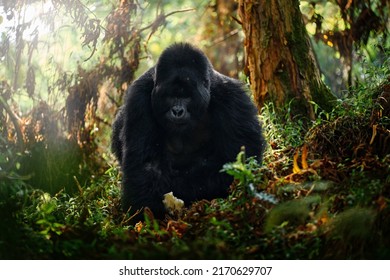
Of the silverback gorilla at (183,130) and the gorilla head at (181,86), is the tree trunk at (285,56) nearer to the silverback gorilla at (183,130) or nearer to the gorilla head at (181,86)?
the silverback gorilla at (183,130)

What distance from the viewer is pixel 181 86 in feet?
16.2

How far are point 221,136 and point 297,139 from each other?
2.33 feet

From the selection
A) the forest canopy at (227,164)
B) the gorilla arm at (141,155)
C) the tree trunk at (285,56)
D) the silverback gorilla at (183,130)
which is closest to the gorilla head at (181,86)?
the silverback gorilla at (183,130)

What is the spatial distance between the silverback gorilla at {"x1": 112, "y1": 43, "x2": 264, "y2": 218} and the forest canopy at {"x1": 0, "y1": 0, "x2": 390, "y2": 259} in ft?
1.04

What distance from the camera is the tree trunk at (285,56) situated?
19.5 feet

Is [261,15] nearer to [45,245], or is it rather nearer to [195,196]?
[195,196]

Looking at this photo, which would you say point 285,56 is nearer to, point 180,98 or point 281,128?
point 281,128

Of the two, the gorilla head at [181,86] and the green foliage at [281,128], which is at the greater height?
the gorilla head at [181,86]

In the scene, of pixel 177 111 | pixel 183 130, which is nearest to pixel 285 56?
pixel 183 130

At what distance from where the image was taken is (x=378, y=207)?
2943 mm

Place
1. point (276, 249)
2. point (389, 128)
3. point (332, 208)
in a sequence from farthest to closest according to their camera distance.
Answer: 1. point (389, 128)
2. point (332, 208)
3. point (276, 249)

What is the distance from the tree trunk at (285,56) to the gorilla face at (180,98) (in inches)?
45.3
